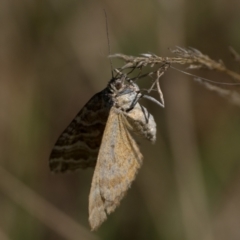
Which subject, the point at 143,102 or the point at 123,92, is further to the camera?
the point at 143,102

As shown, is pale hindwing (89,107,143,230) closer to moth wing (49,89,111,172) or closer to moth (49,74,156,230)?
moth (49,74,156,230)

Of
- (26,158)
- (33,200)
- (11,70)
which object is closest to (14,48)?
(11,70)

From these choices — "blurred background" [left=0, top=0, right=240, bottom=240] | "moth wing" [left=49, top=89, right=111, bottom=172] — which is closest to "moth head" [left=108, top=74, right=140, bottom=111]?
"moth wing" [left=49, top=89, right=111, bottom=172]

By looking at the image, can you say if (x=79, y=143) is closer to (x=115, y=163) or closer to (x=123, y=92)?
(x=115, y=163)

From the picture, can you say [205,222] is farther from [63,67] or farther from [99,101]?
[63,67]

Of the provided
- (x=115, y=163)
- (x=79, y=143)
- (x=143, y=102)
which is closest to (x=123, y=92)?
(x=115, y=163)

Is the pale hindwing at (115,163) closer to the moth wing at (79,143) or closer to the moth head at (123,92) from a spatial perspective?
the moth head at (123,92)

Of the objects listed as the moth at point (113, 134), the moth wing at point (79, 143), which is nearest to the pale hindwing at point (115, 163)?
the moth at point (113, 134)
